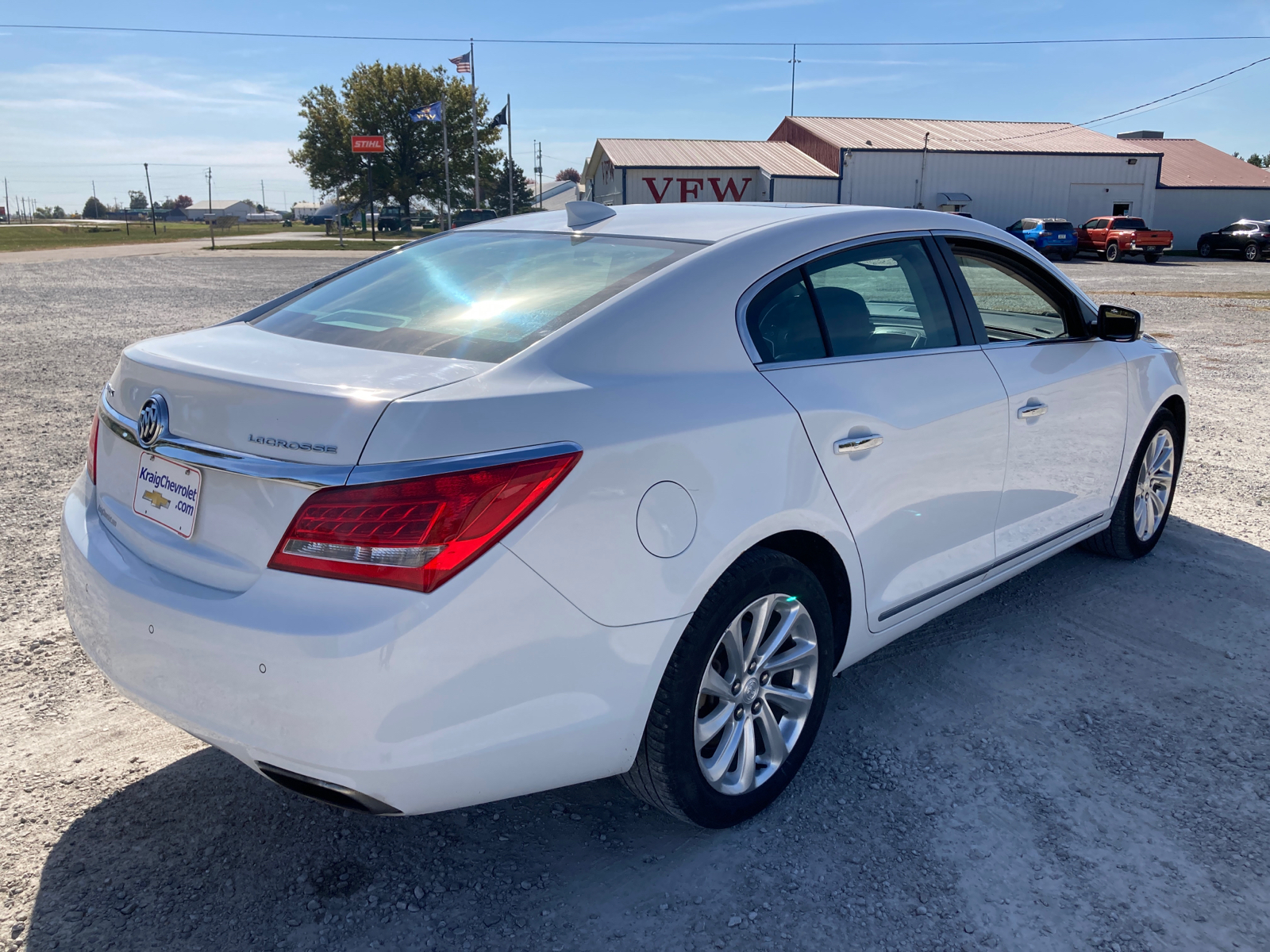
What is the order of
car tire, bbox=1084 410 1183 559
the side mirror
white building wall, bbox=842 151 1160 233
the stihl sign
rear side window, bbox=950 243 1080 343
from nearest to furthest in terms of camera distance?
rear side window, bbox=950 243 1080 343 < the side mirror < car tire, bbox=1084 410 1183 559 < white building wall, bbox=842 151 1160 233 < the stihl sign

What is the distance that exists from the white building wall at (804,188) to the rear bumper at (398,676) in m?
45.4

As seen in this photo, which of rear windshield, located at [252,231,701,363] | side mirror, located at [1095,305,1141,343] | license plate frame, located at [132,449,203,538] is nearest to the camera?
license plate frame, located at [132,449,203,538]

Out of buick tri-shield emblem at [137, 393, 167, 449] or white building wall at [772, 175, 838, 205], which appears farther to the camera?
white building wall at [772, 175, 838, 205]

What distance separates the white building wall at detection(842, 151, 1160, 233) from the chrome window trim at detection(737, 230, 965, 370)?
4578 centimetres

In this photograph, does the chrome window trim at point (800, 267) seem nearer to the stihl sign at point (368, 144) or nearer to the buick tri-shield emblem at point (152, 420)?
the buick tri-shield emblem at point (152, 420)

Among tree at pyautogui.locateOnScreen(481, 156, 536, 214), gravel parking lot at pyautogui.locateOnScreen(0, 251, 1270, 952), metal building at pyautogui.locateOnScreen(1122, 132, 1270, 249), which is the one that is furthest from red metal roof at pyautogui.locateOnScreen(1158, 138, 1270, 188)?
gravel parking lot at pyautogui.locateOnScreen(0, 251, 1270, 952)

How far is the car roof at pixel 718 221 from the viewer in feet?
9.65

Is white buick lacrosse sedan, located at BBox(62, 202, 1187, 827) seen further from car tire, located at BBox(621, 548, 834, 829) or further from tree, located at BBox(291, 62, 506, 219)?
tree, located at BBox(291, 62, 506, 219)

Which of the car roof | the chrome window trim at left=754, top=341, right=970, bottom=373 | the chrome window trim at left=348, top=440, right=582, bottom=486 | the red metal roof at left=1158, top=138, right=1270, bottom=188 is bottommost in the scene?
the chrome window trim at left=348, top=440, right=582, bottom=486

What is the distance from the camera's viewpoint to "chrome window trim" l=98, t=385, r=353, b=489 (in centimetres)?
195

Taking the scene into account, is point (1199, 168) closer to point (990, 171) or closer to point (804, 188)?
point (990, 171)

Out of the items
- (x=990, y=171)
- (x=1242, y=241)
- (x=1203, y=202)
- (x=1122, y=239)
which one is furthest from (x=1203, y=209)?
(x=1122, y=239)

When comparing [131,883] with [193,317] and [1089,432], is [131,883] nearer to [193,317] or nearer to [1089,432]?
[1089,432]

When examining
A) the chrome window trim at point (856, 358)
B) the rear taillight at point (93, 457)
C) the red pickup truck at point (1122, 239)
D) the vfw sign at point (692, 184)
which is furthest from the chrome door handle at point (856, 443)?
the vfw sign at point (692, 184)
